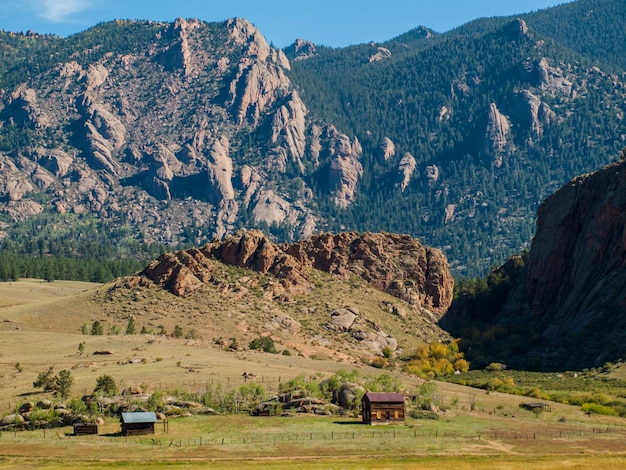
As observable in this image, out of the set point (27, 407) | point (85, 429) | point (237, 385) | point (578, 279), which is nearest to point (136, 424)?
point (85, 429)

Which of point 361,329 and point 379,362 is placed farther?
point 361,329

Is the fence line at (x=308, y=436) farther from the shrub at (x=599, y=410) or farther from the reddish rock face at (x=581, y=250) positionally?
the reddish rock face at (x=581, y=250)

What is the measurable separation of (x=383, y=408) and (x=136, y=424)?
2503cm

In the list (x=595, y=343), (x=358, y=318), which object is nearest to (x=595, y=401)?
(x=595, y=343)

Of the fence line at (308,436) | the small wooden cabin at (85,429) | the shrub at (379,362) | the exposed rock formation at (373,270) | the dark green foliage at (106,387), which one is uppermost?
the exposed rock formation at (373,270)

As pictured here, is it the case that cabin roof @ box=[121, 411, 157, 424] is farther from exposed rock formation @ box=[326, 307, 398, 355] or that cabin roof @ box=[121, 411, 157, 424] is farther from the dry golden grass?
exposed rock formation @ box=[326, 307, 398, 355]

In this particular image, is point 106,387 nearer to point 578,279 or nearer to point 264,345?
point 264,345

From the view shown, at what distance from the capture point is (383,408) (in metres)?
105

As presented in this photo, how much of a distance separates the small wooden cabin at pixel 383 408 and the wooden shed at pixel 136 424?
71.9 feet

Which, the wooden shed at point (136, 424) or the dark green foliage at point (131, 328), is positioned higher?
the dark green foliage at point (131, 328)

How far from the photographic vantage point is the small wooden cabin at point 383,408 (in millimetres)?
104188

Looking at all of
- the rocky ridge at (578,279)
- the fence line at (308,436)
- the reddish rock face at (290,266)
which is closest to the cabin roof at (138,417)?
the fence line at (308,436)

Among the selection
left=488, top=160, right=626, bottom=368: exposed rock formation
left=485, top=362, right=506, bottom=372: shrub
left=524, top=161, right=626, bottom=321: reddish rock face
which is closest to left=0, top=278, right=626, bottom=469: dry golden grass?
left=485, top=362, right=506, bottom=372: shrub

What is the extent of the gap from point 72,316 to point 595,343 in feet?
265
